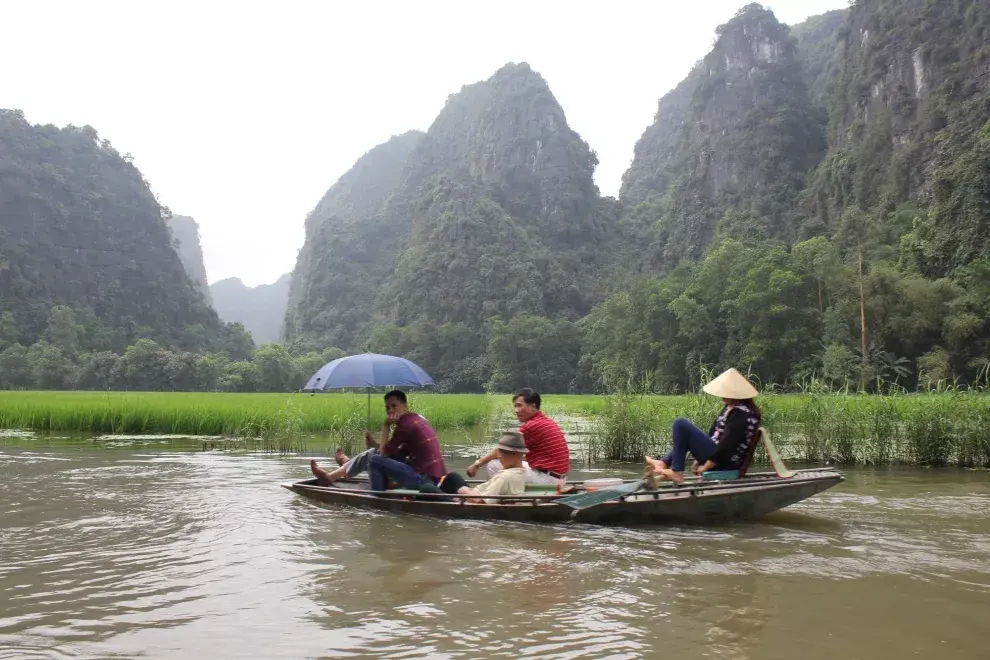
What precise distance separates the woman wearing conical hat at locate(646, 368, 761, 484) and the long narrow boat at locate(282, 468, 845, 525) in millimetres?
253

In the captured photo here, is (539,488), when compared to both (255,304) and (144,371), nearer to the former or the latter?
(144,371)

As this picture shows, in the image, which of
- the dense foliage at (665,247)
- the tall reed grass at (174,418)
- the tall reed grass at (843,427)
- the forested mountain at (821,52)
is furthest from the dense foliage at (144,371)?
the forested mountain at (821,52)

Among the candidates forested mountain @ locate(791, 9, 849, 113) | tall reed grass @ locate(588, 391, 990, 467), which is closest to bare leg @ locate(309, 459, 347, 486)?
tall reed grass @ locate(588, 391, 990, 467)

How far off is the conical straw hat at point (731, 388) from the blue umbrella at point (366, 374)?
269 centimetres

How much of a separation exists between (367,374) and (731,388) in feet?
11.2

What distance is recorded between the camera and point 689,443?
22.4 ft

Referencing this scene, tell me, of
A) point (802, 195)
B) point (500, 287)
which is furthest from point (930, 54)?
point (500, 287)

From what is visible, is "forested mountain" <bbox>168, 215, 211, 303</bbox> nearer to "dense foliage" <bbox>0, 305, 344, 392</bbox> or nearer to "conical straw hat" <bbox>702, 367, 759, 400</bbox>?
"dense foliage" <bbox>0, 305, 344, 392</bbox>

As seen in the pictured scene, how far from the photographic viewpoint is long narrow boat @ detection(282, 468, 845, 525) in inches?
246

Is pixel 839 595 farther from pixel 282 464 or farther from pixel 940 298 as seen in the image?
pixel 940 298

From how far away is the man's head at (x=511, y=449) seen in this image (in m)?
6.55

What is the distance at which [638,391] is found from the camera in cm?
1224

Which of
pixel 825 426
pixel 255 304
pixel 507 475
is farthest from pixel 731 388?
pixel 255 304

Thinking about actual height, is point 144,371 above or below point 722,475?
above
